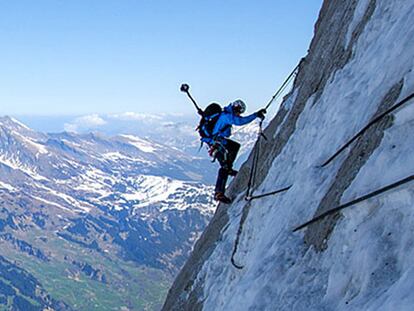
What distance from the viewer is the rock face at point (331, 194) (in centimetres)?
783

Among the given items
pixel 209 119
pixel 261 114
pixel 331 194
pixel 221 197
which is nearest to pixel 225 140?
pixel 209 119

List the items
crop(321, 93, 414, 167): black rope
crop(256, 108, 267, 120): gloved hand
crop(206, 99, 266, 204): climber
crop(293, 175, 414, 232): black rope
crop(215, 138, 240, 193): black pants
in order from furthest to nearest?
crop(215, 138, 240, 193): black pants, crop(206, 99, 266, 204): climber, crop(256, 108, 267, 120): gloved hand, crop(321, 93, 414, 167): black rope, crop(293, 175, 414, 232): black rope

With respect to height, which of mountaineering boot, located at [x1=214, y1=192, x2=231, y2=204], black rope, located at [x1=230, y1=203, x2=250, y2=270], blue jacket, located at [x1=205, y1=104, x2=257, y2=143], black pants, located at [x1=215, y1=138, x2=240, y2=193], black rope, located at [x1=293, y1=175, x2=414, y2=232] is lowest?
black rope, located at [x1=293, y1=175, x2=414, y2=232]

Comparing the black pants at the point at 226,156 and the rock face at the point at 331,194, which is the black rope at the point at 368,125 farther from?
the black pants at the point at 226,156

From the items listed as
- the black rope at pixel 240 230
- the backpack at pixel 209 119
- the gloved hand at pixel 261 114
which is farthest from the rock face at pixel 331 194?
the backpack at pixel 209 119

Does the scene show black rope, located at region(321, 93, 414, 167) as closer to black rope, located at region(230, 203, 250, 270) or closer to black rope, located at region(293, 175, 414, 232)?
black rope, located at region(293, 175, 414, 232)

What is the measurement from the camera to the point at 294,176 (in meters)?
15.1

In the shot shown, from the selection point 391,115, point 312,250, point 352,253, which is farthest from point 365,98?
point 352,253

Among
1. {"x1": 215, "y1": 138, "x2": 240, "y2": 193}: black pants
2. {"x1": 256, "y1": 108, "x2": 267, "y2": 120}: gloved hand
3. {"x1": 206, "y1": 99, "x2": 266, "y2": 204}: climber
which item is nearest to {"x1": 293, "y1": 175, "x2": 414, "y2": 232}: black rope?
{"x1": 256, "y1": 108, "x2": 267, "y2": 120}: gloved hand

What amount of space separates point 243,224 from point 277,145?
4.07 m

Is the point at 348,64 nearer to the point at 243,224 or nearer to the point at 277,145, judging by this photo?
the point at 277,145

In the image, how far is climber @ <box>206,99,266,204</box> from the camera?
1803 centimetres

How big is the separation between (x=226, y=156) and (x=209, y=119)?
1807 millimetres

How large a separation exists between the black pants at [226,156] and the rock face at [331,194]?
4.27 feet
